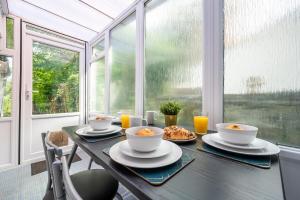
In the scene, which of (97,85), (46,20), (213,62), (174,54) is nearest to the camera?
(213,62)

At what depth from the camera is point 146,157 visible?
512 mm

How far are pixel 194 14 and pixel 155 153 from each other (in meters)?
1.19

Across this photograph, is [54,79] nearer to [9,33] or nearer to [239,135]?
[9,33]

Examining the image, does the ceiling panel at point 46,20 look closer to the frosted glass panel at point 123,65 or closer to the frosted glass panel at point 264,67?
the frosted glass panel at point 123,65

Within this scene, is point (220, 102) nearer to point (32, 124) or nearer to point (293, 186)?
point (293, 186)

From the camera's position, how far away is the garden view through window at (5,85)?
6.60 feet

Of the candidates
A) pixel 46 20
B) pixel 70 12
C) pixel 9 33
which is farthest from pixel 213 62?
pixel 9 33

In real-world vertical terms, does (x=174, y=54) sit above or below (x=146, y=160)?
above

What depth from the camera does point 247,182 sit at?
16.6 inches

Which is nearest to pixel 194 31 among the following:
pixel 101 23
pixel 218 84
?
pixel 218 84

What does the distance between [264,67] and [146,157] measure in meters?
0.88

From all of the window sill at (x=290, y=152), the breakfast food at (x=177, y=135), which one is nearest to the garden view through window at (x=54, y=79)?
the breakfast food at (x=177, y=135)

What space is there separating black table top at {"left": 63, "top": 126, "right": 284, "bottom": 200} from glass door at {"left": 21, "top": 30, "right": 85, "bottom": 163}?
8.02 ft

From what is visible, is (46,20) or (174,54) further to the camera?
(46,20)
